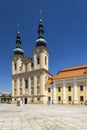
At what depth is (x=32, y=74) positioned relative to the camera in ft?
189

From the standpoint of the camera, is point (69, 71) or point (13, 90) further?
point (13, 90)

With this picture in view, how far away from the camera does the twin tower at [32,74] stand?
181 feet

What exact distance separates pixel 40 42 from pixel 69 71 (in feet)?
46.1

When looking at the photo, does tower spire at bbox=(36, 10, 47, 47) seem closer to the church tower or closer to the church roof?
the church tower

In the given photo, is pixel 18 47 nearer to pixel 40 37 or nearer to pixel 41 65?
pixel 40 37

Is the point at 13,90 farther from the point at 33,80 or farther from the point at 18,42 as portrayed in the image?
the point at 18,42

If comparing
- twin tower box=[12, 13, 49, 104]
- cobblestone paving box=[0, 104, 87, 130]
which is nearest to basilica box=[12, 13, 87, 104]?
twin tower box=[12, 13, 49, 104]

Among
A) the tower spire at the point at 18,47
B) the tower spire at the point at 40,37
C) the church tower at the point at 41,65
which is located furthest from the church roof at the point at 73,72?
the tower spire at the point at 18,47

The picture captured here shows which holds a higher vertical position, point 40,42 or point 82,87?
point 40,42

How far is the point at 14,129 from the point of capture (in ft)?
29.8

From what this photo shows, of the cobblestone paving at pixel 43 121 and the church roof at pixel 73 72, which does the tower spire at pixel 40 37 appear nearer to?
the church roof at pixel 73 72

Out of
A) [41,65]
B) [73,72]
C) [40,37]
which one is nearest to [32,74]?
[41,65]

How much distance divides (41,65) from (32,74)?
458cm

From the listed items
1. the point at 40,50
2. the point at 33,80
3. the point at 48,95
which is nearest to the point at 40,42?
the point at 40,50
